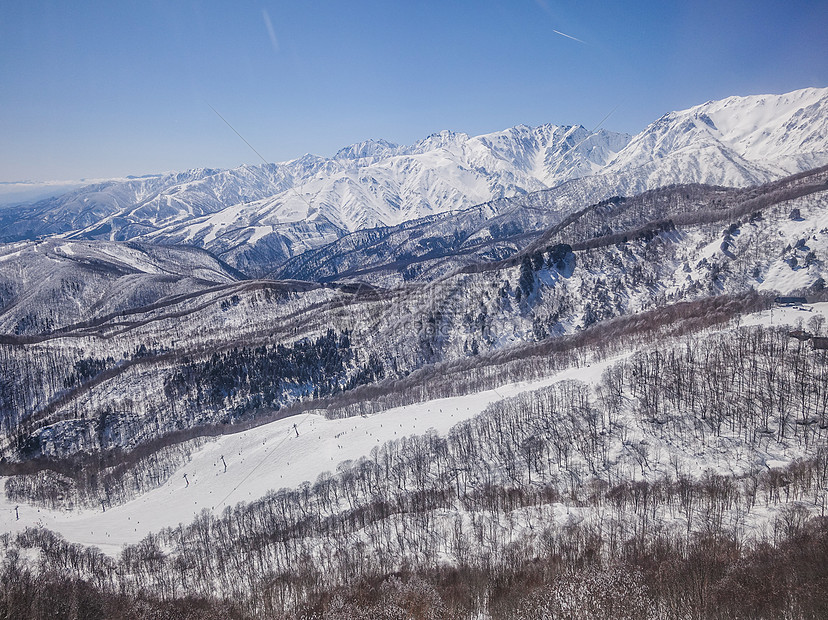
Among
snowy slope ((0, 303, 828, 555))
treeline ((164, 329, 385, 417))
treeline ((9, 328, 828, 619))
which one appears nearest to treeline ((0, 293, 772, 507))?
snowy slope ((0, 303, 828, 555))

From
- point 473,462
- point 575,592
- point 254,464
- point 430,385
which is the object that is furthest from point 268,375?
point 575,592

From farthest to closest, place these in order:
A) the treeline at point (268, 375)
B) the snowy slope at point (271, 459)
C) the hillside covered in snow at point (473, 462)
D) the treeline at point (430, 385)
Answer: the treeline at point (268, 375)
the treeline at point (430, 385)
the snowy slope at point (271, 459)
the hillside covered in snow at point (473, 462)

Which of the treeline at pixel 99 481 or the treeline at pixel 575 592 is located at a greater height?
the treeline at pixel 575 592

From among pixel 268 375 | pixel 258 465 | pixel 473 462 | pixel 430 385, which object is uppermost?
pixel 430 385

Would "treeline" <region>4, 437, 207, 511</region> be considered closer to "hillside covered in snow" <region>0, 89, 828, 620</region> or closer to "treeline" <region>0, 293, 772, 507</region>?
"treeline" <region>0, 293, 772, 507</region>

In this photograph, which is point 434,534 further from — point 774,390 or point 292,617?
point 774,390

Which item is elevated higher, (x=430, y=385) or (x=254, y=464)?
(x=430, y=385)

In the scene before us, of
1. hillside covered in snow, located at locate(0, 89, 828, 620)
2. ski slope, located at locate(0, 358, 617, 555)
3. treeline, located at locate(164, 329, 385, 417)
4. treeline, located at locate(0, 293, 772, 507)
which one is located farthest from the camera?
treeline, located at locate(164, 329, 385, 417)

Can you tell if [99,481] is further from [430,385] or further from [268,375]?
[430,385]

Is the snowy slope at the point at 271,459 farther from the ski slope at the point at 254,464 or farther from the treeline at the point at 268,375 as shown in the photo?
the treeline at the point at 268,375

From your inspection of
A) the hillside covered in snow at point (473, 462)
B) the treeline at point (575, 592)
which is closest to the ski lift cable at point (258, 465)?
the hillside covered in snow at point (473, 462)

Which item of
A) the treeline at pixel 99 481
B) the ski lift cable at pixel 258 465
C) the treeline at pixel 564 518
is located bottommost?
the treeline at pixel 99 481

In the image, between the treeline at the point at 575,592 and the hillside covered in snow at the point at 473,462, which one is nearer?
the treeline at the point at 575,592
